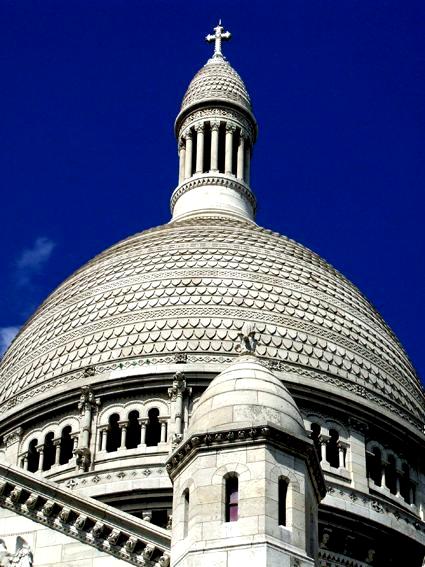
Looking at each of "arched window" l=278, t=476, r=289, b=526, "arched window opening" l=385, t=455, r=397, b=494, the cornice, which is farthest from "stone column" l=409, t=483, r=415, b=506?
"arched window" l=278, t=476, r=289, b=526

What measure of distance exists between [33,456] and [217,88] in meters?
16.8

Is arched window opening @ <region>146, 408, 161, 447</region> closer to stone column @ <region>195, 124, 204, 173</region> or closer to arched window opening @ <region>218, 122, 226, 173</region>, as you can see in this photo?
stone column @ <region>195, 124, 204, 173</region>

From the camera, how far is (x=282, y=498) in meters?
21.1

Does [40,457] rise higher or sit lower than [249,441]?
higher

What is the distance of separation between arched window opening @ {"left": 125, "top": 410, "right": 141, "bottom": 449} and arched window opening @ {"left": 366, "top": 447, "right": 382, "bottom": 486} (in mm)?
5617

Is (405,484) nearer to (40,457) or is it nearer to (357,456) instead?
(357,456)

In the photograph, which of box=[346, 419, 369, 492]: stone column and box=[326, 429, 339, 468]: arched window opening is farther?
box=[326, 429, 339, 468]: arched window opening

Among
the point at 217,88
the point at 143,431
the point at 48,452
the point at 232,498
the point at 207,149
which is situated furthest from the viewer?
the point at 217,88

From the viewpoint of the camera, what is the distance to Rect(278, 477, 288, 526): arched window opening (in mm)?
20859

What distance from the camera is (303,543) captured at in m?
20.7

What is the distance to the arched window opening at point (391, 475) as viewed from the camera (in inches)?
1569

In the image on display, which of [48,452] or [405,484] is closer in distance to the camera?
[48,452]

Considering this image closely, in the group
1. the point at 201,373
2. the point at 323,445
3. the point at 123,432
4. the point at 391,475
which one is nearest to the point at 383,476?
the point at 391,475

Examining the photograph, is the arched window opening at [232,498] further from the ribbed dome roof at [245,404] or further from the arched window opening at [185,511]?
the ribbed dome roof at [245,404]
